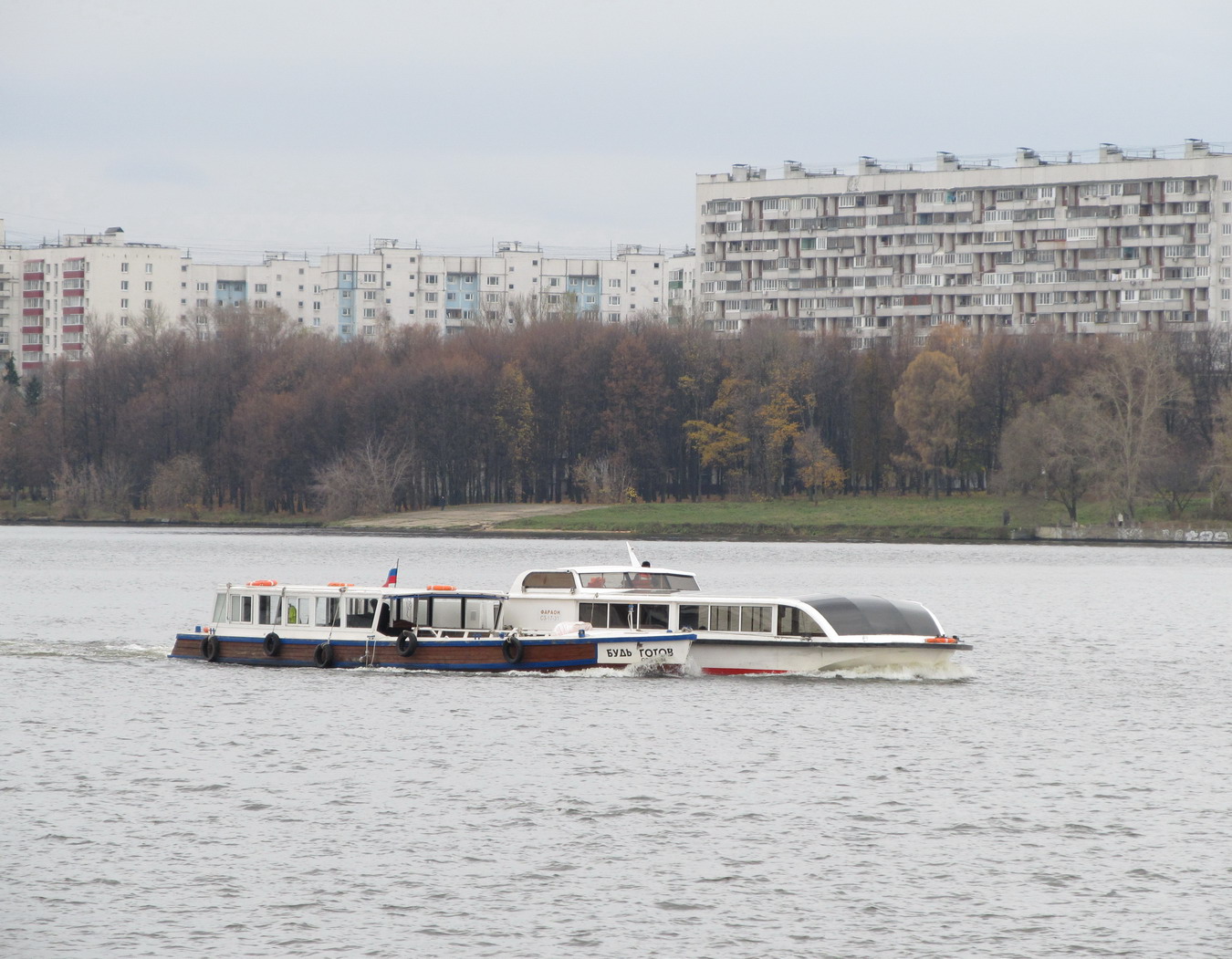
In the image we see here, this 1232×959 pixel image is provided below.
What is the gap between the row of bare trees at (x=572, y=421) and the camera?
16325cm

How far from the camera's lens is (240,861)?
30.8m

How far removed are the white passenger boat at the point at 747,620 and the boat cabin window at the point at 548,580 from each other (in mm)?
27

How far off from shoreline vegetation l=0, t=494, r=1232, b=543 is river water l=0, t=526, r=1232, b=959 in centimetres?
7317

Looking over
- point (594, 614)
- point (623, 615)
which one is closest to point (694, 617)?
point (623, 615)

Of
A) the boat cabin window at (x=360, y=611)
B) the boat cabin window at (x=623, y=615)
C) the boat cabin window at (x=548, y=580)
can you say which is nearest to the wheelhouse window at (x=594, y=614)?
the boat cabin window at (x=623, y=615)

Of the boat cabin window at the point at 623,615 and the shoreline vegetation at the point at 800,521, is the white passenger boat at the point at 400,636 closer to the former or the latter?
the boat cabin window at the point at 623,615

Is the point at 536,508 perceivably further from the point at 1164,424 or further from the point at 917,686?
the point at 917,686

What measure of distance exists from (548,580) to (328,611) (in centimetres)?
688

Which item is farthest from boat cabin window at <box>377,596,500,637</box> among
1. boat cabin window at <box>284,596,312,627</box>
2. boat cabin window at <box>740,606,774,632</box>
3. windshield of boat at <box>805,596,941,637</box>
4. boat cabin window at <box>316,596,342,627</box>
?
windshield of boat at <box>805,596,941,637</box>

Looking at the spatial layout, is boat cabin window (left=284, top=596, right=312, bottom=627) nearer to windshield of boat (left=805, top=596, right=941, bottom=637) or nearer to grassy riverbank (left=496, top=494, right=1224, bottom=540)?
windshield of boat (left=805, top=596, right=941, bottom=637)

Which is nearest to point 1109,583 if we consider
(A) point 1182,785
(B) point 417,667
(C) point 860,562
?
(C) point 860,562

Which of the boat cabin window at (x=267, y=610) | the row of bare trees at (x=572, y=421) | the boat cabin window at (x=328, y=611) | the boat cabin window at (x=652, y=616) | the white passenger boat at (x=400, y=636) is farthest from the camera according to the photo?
the row of bare trees at (x=572, y=421)

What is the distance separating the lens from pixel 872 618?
5309cm

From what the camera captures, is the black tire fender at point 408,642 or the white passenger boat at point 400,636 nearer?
the white passenger boat at point 400,636
